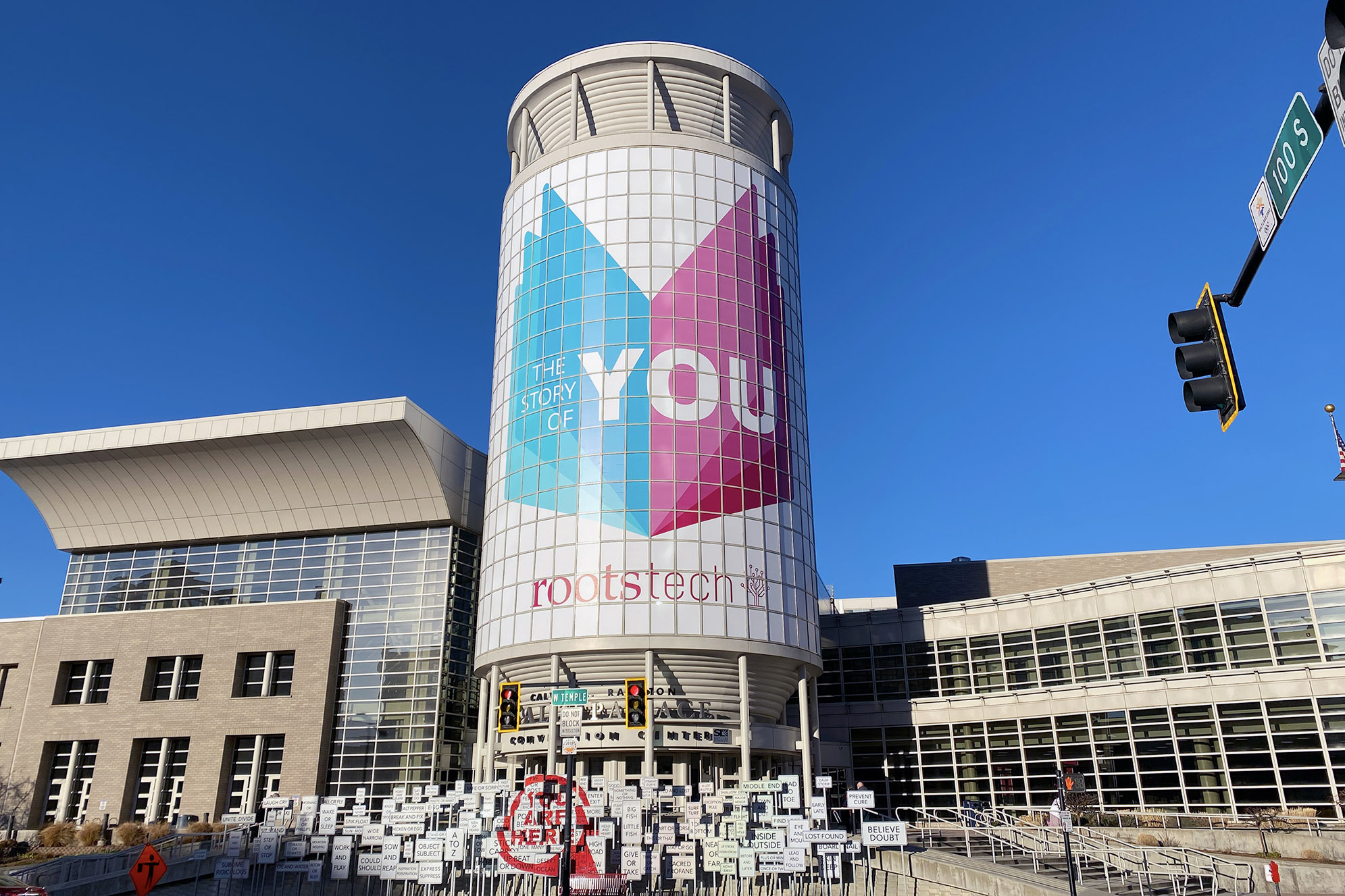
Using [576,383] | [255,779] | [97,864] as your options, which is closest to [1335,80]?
[576,383]

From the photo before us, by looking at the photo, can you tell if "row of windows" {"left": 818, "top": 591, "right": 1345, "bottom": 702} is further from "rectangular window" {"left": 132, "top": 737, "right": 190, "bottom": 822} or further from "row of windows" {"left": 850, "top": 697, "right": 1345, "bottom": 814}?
"rectangular window" {"left": 132, "top": 737, "right": 190, "bottom": 822}

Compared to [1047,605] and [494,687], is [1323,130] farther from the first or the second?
[1047,605]

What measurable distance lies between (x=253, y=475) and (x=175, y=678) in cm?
1232

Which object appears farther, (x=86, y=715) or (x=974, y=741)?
(x=86, y=715)

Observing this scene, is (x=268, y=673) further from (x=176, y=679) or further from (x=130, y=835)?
(x=130, y=835)

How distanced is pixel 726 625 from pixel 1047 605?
18361 mm

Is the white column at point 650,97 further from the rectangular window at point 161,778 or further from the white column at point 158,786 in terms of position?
the white column at point 158,786

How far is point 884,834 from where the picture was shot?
2772 cm

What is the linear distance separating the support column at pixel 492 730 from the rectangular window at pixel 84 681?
28.1 meters

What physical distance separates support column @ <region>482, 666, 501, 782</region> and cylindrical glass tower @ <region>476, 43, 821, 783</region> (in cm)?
41

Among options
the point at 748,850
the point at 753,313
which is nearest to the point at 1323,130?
the point at 748,850

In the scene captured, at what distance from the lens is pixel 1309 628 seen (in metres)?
39.3

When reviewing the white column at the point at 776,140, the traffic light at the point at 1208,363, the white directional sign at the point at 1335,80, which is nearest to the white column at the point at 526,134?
the white column at the point at 776,140

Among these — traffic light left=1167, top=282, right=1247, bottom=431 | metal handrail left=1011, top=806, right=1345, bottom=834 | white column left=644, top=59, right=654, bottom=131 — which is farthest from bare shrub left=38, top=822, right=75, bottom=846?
traffic light left=1167, top=282, right=1247, bottom=431
